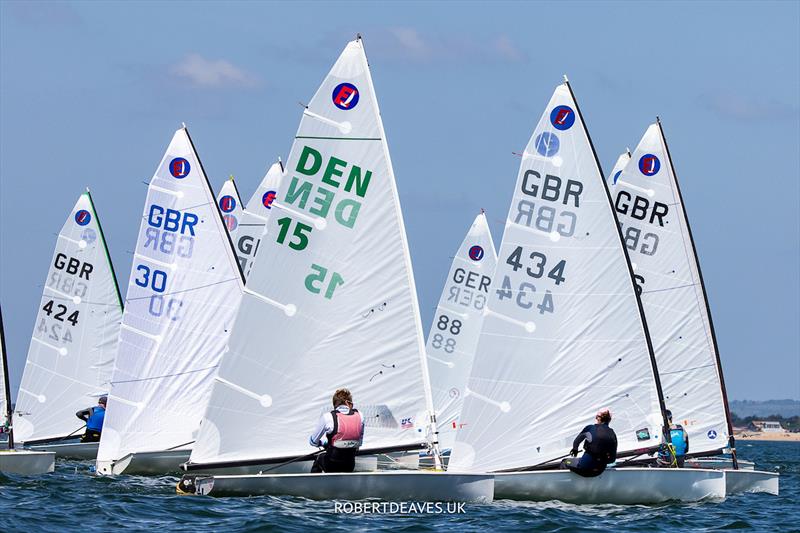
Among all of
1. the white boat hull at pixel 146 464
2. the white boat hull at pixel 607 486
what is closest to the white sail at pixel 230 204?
the white boat hull at pixel 146 464

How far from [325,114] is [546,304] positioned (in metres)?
4.43

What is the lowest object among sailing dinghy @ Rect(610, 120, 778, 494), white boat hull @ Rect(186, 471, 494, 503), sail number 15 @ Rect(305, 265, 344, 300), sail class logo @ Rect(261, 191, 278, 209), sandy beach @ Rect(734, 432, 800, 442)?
white boat hull @ Rect(186, 471, 494, 503)

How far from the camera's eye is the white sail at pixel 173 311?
90.4 ft

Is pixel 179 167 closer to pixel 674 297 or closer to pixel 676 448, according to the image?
pixel 674 297

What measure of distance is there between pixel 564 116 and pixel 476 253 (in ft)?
53.9

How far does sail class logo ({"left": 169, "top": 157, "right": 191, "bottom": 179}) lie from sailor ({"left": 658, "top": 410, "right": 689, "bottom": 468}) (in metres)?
9.71

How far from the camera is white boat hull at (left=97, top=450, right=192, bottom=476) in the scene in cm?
2697

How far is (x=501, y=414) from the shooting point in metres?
23.2

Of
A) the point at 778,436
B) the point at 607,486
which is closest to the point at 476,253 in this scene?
the point at 607,486

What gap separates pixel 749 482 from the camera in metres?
25.9

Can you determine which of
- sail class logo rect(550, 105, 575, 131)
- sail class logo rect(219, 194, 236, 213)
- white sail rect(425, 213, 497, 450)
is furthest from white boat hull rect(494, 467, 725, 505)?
sail class logo rect(219, 194, 236, 213)

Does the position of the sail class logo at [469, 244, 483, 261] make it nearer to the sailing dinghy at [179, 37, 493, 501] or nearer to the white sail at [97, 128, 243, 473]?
the white sail at [97, 128, 243, 473]

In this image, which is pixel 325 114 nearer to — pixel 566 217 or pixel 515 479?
pixel 566 217

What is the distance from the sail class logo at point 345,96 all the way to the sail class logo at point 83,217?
16.9 m
